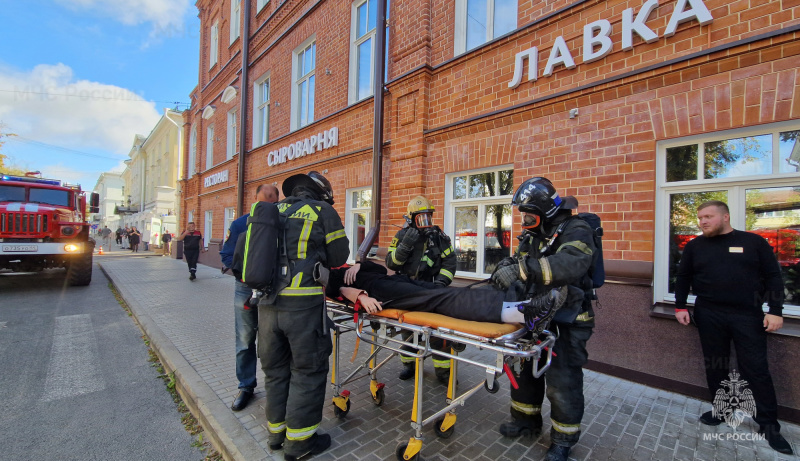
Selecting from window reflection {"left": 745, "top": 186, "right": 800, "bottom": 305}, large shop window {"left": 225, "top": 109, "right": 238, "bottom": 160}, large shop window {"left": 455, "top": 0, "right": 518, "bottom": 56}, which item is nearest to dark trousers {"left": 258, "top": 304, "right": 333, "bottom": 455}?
window reflection {"left": 745, "top": 186, "right": 800, "bottom": 305}

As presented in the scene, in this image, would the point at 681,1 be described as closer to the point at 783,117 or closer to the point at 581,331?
the point at 783,117

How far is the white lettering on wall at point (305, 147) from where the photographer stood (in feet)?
25.6

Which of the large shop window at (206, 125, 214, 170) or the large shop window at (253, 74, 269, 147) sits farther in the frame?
the large shop window at (206, 125, 214, 170)

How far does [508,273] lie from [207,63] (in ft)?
58.8

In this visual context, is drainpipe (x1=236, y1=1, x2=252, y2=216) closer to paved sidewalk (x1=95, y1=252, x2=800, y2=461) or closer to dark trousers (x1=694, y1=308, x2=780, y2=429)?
paved sidewalk (x1=95, y1=252, x2=800, y2=461)

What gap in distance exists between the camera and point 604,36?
3879 millimetres

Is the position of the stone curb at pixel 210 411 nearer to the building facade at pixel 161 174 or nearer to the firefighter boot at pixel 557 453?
the firefighter boot at pixel 557 453

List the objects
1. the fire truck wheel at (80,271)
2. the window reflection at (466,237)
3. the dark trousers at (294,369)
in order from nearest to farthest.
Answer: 1. the dark trousers at (294,369)
2. the window reflection at (466,237)
3. the fire truck wheel at (80,271)

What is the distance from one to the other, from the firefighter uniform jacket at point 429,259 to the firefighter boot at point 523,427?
1.41 metres

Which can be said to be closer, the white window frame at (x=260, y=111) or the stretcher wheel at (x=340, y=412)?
the stretcher wheel at (x=340, y=412)

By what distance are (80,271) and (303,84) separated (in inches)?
294

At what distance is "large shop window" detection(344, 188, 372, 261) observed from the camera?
7.40 meters

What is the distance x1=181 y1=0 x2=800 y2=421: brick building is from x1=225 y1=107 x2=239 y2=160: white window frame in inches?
284

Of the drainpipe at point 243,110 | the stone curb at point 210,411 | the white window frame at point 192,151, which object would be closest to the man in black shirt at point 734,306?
the stone curb at point 210,411
